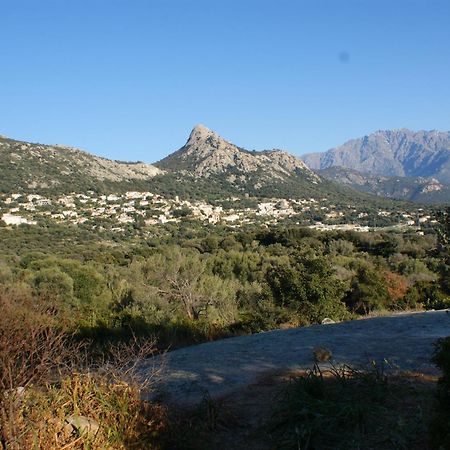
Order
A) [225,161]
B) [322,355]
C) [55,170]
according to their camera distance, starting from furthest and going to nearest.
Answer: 1. [225,161]
2. [55,170]
3. [322,355]

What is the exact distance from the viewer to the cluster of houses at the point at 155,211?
6700 cm

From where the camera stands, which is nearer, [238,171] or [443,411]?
[443,411]

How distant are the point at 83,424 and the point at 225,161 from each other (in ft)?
376

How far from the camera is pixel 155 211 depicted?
3157 inches

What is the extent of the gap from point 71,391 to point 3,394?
748 mm

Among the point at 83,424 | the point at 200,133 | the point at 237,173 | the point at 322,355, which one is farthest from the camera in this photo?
the point at 200,133

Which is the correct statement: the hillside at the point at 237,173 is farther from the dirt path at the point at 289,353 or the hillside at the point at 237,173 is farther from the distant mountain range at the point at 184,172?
the dirt path at the point at 289,353

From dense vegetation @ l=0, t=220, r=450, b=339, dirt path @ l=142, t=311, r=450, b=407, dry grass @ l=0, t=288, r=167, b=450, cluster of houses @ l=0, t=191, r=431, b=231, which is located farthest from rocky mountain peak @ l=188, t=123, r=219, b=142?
dry grass @ l=0, t=288, r=167, b=450

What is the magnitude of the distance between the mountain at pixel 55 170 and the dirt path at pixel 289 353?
66.8 m

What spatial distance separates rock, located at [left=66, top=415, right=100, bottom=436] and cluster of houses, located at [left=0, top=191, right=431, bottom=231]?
59.9 m

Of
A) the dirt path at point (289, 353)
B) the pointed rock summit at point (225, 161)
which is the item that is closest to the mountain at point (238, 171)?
the pointed rock summit at point (225, 161)

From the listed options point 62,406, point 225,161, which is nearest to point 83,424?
point 62,406

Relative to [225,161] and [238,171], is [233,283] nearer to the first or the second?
[238,171]

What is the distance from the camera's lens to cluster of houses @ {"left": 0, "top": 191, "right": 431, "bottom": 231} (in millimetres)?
67000
